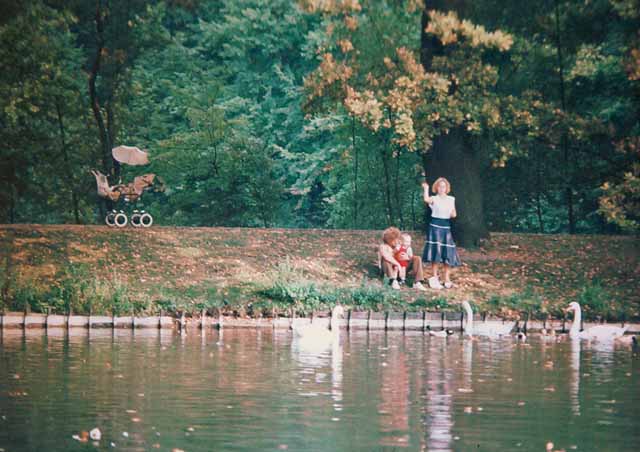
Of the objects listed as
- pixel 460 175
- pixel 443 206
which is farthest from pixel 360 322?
pixel 460 175

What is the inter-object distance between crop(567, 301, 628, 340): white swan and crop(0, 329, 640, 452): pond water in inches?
30.9

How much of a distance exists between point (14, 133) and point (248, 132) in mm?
8654

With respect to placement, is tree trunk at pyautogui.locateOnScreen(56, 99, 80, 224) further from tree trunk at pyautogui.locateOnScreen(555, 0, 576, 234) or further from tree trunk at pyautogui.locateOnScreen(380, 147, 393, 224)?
tree trunk at pyautogui.locateOnScreen(555, 0, 576, 234)

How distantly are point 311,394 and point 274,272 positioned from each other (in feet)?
41.7

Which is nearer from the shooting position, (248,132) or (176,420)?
(176,420)

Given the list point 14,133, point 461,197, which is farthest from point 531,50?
point 14,133

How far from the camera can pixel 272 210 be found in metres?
46.7

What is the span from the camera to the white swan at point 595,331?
23906mm

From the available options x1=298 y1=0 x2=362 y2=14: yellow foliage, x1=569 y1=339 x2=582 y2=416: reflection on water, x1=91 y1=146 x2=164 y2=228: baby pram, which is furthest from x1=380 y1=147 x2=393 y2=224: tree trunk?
x1=569 y1=339 x2=582 y2=416: reflection on water

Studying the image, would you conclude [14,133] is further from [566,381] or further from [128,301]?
[566,381]

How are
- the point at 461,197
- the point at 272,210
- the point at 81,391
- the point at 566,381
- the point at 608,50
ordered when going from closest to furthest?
the point at 81,391 → the point at 566,381 → the point at 461,197 → the point at 608,50 → the point at 272,210

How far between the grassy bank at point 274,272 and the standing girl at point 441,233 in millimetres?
576

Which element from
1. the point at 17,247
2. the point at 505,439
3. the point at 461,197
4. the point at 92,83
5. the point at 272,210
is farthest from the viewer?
the point at 272,210

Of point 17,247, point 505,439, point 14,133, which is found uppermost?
point 14,133
